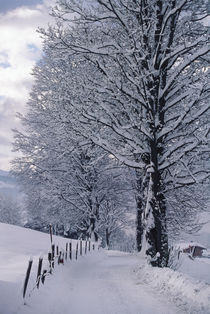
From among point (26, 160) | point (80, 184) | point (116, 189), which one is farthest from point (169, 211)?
point (26, 160)

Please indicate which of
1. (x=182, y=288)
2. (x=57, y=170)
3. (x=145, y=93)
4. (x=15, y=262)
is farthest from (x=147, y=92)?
(x=57, y=170)

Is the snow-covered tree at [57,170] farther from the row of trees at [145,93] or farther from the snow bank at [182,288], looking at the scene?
the snow bank at [182,288]

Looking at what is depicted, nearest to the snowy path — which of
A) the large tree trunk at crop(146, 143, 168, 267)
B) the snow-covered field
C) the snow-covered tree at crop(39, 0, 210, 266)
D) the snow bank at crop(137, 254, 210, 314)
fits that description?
the snow-covered field

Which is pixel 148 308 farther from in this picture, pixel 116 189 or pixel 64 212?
pixel 64 212

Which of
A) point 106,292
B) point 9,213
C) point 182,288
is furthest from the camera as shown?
point 9,213

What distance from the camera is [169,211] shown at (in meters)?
14.7

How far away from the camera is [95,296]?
6.11m

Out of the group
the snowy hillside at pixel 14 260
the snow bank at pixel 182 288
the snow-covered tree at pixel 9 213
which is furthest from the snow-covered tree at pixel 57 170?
the snow-covered tree at pixel 9 213

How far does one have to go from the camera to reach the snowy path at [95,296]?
197 inches

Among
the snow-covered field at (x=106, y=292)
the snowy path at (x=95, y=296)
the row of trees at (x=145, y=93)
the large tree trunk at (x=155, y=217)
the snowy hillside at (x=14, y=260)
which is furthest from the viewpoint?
the large tree trunk at (x=155, y=217)

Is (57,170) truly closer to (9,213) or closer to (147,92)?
(147,92)

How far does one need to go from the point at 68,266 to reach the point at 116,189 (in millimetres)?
8474

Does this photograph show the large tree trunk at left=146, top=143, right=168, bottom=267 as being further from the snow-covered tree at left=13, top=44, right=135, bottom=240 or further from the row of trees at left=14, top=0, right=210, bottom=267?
the snow-covered tree at left=13, top=44, right=135, bottom=240

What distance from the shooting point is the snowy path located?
5.00m
